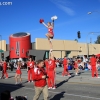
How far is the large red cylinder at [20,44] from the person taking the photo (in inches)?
1855

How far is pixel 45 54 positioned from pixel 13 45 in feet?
24.5

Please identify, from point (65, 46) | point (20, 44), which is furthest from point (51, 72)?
point (65, 46)

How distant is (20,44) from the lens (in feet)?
155

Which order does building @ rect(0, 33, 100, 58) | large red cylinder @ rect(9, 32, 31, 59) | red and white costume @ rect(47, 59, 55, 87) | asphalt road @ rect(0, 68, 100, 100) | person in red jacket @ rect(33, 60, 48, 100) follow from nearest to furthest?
person in red jacket @ rect(33, 60, 48, 100) → asphalt road @ rect(0, 68, 100, 100) → red and white costume @ rect(47, 59, 55, 87) → large red cylinder @ rect(9, 32, 31, 59) → building @ rect(0, 33, 100, 58)

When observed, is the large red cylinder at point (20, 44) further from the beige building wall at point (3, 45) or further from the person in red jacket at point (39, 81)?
the person in red jacket at point (39, 81)

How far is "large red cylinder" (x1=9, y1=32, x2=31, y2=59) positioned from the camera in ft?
155

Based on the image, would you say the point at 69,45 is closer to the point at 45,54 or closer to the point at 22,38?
the point at 45,54

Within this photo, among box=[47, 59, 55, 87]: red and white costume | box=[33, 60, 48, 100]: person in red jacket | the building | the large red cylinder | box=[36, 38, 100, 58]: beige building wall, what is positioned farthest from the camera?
box=[36, 38, 100, 58]: beige building wall

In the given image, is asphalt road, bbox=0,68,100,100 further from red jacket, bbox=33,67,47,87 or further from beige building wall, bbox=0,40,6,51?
beige building wall, bbox=0,40,6,51

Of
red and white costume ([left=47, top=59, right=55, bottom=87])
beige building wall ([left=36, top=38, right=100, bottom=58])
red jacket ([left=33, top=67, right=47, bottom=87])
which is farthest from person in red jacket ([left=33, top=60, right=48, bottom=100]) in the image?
beige building wall ([left=36, top=38, right=100, bottom=58])

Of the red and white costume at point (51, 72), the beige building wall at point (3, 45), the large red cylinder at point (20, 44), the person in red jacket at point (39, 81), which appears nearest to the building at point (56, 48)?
the beige building wall at point (3, 45)

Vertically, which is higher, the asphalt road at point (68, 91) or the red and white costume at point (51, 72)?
the red and white costume at point (51, 72)

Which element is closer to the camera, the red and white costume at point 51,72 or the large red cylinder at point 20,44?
the red and white costume at point 51,72

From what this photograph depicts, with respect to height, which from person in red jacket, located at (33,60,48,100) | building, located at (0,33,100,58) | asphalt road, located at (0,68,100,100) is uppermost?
building, located at (0,33,100,58)
